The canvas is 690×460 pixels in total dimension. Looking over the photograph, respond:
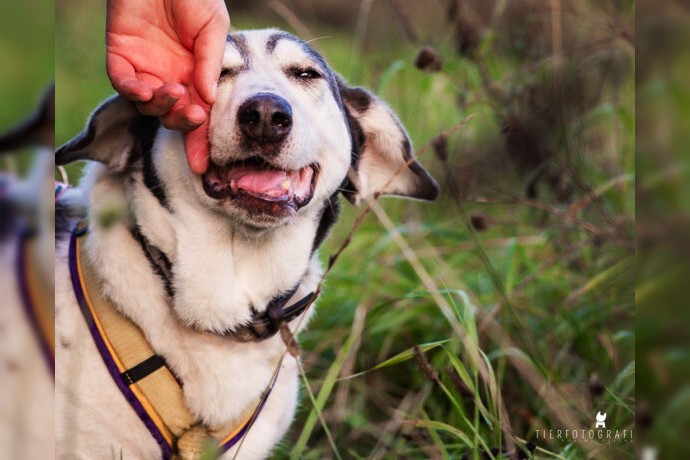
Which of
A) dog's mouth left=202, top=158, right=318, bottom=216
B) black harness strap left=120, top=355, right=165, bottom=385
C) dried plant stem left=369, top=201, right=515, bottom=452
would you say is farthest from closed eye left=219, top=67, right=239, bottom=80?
black harness strap left=120, top=355, right=165, bottom=385

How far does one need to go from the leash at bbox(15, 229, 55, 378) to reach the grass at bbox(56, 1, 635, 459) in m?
0.41

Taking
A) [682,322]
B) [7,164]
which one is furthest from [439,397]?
[7,164]

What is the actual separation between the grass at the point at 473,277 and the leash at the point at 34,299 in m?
0.41

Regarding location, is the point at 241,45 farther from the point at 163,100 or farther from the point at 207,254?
the point at 207,254

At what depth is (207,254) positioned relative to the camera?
2.31m

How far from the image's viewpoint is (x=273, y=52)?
2322 mm

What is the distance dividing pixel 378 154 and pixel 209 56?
69 centimetres

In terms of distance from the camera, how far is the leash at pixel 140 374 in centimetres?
216

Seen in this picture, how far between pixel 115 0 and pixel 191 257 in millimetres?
677

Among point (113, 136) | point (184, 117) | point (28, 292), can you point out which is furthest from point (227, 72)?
point (28, 292)

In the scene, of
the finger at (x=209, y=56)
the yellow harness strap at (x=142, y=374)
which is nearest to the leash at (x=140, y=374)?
the yellow harness strap at (x=142, y=374)

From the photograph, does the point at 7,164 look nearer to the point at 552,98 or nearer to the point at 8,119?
the point at 8,119

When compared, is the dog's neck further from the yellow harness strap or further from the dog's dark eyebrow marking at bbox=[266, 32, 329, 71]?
the dog's dark eyebrow marking at bbox=[266, 32, 329, 71]

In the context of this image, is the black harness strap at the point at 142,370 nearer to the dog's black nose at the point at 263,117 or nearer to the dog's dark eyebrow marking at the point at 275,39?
the dog's black nose at the point at 263,117
